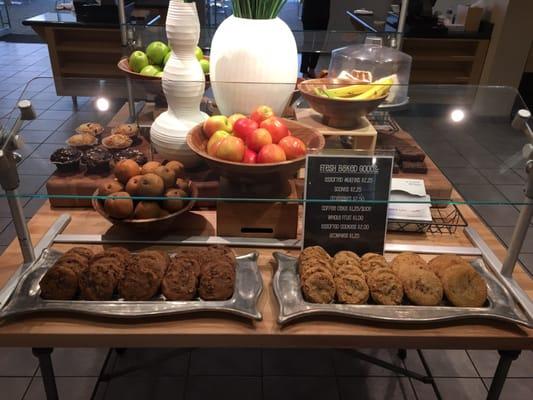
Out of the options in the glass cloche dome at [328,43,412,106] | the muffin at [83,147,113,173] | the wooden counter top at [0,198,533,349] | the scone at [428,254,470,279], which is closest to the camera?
the wooden counter top at [0,198,533,349]

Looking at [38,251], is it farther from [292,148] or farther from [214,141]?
[292,148]

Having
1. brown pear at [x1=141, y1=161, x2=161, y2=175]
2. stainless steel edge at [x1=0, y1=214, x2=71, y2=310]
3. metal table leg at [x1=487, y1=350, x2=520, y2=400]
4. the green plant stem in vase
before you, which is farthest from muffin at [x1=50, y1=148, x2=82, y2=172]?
metal table leg at [x1=487, y1=350, x2=520, y2=400]

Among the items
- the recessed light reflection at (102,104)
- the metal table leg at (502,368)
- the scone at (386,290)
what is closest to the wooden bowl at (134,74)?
the recessed light reflection at (102,104)

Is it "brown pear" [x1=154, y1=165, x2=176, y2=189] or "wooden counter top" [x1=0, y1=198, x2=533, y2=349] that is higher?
"brown pear" [x1=154, y1=165, x2=176, y2=189]

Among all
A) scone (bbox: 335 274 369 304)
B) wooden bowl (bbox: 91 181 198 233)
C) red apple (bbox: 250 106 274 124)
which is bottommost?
scone (bbox: 335 274 369 304)

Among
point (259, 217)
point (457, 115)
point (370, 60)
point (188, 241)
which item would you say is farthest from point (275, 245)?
point (370, 60)

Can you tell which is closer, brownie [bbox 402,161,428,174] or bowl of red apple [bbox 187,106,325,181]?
bowl of red apple [bbox 187,106,325,181]

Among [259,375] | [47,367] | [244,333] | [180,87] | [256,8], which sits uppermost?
[256,8]

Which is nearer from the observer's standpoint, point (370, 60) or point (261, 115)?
point (261, 115)

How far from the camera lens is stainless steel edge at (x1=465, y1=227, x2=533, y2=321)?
0.99m

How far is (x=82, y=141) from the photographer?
1.29 meters

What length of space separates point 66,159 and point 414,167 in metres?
0.91

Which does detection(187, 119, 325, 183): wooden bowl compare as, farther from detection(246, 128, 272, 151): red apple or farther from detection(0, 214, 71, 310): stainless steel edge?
detection(0, 214, 71, 310): stainless steel edge

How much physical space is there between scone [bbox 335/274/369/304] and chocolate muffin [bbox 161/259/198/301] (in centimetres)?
29
